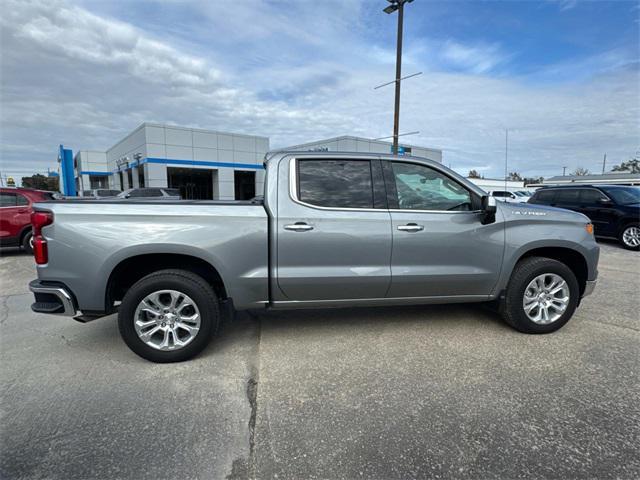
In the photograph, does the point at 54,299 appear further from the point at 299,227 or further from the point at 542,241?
the point at 542,241

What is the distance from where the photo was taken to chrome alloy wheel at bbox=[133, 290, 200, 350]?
10.5 feet

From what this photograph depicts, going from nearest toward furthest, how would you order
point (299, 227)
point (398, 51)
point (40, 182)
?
point (299, 227)
point (398, 51)
point (40, 182)

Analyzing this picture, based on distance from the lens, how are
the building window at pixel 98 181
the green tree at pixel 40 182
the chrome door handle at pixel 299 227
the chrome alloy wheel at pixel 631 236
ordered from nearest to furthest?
the chrome door handle at pixel 299 227 → the chrome alloy wheel at pixel 631 236 → the building window at pixel 98 181 → the green tree at pixel 40 182

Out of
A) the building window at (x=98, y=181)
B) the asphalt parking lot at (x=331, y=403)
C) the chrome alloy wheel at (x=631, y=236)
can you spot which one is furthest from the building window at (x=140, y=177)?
the chrome alloy wheel at (x=631, y=236)

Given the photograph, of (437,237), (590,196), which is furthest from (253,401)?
(590,196)

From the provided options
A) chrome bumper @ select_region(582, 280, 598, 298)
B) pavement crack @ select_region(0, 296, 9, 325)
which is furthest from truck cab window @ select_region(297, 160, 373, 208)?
pavement crack @ select_region(0, 296, 9, 325)

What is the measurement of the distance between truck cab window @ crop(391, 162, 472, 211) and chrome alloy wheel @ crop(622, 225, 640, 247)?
871 cm

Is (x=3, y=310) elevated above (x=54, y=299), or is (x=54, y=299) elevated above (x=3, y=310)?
(x=54, y=299)

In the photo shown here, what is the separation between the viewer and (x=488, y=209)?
3557mm

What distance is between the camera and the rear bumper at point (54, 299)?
3131 mm

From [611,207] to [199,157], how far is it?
1014 inches

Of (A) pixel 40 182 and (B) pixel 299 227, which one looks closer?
(B) pixel 299 227

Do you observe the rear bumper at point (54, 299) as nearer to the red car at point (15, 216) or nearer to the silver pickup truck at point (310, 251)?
the silver pickup truck at point (310, 251)

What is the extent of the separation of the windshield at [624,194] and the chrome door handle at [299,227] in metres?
10.4
